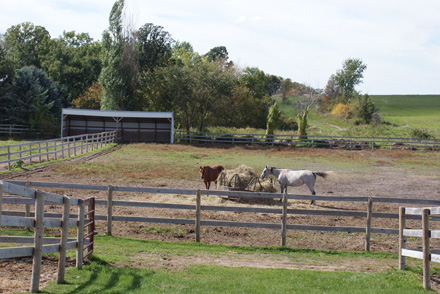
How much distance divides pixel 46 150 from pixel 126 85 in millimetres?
23337

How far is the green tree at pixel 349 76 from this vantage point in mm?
92613

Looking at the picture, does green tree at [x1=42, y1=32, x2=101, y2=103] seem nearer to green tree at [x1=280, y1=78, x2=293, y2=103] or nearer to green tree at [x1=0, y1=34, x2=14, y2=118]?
green tree at [x1=0, y1=34, x2=14, y2=118]

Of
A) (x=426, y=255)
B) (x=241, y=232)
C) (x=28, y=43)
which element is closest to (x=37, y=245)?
(x=426, y=255)

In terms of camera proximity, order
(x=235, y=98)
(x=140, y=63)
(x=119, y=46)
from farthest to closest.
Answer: (x=235, y=98) < (x=140, y=63) < (x=119, y=46)

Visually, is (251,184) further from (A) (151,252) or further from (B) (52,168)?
(B) (52,168)

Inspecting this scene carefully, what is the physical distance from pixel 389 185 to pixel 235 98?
43.0m

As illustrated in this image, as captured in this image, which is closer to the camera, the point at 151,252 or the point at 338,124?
the point at 151,252

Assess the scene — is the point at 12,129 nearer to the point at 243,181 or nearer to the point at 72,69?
the point at 72,69

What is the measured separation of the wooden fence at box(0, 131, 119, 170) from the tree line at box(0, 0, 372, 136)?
357 inches

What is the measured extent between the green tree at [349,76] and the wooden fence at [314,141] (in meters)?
54.2

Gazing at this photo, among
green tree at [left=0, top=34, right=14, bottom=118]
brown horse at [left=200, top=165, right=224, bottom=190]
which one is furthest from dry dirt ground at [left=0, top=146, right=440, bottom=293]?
green tree at [left=0, top=34, right=14, bottom=118]

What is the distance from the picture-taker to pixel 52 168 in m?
21.6

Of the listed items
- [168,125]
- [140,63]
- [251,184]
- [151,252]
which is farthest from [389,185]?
[140,63]

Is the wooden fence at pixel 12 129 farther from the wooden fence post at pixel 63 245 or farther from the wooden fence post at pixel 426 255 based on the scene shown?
the wooden fence post at pixel 426 255
